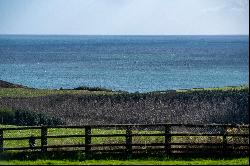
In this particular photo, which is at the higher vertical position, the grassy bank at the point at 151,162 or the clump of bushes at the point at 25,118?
the grassy bank at the point at 151,162

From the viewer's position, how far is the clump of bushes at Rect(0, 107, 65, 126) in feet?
165

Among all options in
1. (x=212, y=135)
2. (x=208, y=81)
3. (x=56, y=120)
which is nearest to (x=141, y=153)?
(x=212, y=135)

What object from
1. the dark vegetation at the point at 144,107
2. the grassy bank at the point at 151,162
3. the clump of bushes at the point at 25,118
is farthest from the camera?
the dark vegetation at the point at 144,107

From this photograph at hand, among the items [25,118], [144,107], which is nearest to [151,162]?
[25,118]

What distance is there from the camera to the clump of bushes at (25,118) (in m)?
50.2

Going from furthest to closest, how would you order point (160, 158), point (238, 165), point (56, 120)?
point (56, 120), point (160, 158), point (238, 165)

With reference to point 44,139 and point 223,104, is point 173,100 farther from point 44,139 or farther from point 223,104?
point 44,139

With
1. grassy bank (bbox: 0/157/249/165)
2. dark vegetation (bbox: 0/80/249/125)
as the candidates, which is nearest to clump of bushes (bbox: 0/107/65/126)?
dark vegetation (bbox: 0/80/249/125)

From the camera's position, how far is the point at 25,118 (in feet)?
167

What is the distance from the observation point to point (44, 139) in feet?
88.4

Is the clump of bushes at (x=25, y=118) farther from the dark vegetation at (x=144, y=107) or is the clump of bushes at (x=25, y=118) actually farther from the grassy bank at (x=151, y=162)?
the grassy bank at (x=151, y=162)

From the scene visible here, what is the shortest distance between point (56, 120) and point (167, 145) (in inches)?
981

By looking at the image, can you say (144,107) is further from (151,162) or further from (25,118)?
(151,162)

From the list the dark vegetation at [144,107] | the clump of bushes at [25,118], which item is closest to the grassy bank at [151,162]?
the dark vegetation at [144,107]
